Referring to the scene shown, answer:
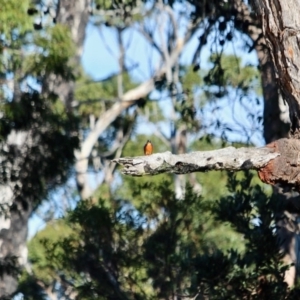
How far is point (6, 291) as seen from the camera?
49.2 ft

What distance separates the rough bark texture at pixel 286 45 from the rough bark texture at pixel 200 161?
0.30 metres

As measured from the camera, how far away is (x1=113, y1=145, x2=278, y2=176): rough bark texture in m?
5.34

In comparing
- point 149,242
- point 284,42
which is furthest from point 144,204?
point 284,42

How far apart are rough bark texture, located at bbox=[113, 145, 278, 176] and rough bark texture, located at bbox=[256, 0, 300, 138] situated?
300 millimetres

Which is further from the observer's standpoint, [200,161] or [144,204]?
[144,204]

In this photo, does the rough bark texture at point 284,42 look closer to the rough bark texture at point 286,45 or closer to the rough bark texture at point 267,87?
the rough bark texture at point 286,45

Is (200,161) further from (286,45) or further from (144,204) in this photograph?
(144,204)

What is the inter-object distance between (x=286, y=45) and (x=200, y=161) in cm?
85

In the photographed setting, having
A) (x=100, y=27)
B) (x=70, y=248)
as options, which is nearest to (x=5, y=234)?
(x=70, y=248)

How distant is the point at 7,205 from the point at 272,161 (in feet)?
22.4

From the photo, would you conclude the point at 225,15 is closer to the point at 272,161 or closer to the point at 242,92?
the point at 242,92

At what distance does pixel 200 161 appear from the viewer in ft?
18.4

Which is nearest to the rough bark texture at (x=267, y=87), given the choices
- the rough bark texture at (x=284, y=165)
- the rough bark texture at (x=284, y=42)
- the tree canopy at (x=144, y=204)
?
the tree canopy at (x=144, y=204)

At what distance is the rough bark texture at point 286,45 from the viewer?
5.86 m
